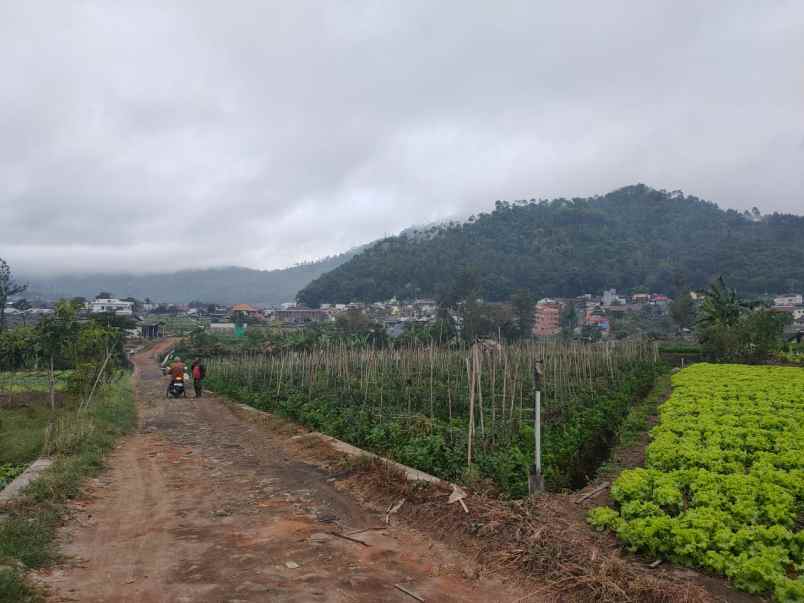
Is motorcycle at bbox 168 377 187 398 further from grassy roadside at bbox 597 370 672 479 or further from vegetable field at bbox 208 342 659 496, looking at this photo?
grassy roadside at bbox 597 370 672 479

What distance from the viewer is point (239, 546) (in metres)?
5.23

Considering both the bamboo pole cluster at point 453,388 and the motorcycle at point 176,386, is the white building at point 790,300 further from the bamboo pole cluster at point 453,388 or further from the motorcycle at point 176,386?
the motorcycle at point 176,386

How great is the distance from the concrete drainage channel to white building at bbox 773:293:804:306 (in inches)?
3201

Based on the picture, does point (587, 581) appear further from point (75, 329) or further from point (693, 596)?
point (75, 329)

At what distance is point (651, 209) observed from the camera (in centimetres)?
13462

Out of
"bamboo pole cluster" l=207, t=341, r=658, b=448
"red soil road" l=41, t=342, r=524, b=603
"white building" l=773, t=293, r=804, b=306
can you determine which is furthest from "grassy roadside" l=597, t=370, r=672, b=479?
"white building" l=773, t=293, r=804, b=306

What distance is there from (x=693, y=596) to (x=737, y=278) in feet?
292

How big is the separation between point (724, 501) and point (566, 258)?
304 feet

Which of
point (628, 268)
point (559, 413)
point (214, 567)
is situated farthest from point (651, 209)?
point (214, 567)

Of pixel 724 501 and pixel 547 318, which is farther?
pixel 547 318

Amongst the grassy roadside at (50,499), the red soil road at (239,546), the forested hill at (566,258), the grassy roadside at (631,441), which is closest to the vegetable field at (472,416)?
the grassy roadside at (631,441)

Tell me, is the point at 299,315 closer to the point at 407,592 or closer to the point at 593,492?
the point at 593,492

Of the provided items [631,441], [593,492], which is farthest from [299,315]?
[593,492]

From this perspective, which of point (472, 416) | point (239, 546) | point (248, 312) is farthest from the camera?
point (248, 312)
